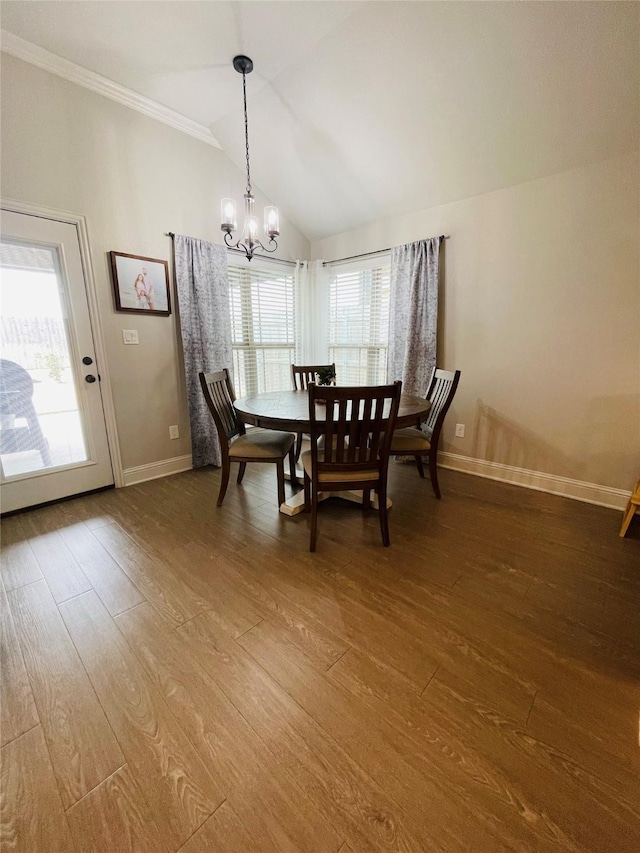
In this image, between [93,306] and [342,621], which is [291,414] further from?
[93,306]

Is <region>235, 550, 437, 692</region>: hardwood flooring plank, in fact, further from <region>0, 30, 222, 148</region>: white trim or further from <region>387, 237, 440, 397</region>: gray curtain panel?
<region>0, 30, 222, 148</region>: white trim

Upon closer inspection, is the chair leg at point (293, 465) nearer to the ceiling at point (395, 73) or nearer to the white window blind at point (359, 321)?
the white window blind at point (359, 321)

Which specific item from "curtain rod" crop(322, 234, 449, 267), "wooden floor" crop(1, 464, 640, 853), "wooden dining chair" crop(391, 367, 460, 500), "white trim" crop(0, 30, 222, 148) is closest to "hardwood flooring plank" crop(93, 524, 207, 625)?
"wooden floor" crop(1, 464, 640, 853)

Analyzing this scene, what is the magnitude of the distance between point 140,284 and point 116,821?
3.03 m

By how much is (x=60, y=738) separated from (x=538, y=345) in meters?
3.40

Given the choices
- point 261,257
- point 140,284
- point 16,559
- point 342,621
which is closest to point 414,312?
point 261,257

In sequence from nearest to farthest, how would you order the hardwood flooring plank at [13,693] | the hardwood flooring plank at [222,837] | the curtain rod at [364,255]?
1. the hardwood flooring plank at [222,837]
2. the hardwood flooring plank at [13,693]
3. the curtain rod at [364,255]

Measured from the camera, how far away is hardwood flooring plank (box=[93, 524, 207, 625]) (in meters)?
1.56

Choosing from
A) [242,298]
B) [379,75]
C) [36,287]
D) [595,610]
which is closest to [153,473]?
[36,287]

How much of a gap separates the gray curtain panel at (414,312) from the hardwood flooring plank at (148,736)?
9.37 ft

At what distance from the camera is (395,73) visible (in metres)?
2.15

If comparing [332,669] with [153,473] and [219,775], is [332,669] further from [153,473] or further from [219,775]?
[153,473]

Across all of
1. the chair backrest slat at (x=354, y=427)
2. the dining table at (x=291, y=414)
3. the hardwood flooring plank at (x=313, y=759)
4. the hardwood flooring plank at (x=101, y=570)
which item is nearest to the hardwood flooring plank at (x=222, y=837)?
the hardwood flooring plank at (x=313, y=759)

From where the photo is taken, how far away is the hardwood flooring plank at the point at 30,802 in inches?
32.6
